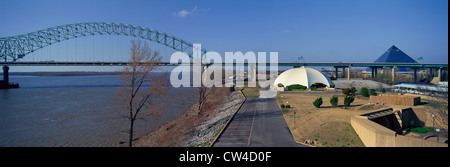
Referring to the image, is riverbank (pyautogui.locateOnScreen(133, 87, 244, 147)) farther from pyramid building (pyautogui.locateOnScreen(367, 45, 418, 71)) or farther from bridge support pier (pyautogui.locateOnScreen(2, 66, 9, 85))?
pyramid building (pyautogui.locateOnScreen(367, 45, 418, 71))

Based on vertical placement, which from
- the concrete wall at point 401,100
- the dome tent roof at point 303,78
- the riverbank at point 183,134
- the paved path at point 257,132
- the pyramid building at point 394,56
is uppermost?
the pyramid building at point 394,56

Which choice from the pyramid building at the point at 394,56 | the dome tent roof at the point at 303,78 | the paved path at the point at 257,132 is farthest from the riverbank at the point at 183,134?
the pyramid building at the point at 394,56

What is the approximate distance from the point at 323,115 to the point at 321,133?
4467 mm

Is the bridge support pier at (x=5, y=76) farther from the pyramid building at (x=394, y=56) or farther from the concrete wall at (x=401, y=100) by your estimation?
the pyramid building at (x=394, y=56)

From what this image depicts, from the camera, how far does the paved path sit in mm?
12391

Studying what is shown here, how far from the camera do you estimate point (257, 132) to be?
14.4 metres

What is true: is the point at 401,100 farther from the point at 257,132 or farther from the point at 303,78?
the point at 303,78

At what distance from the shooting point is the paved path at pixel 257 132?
12.4 metres

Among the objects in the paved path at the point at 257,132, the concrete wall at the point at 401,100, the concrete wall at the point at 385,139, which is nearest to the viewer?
the concrete wall at the point at 385,139

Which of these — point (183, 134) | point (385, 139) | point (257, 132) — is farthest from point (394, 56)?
point (183, 134)
